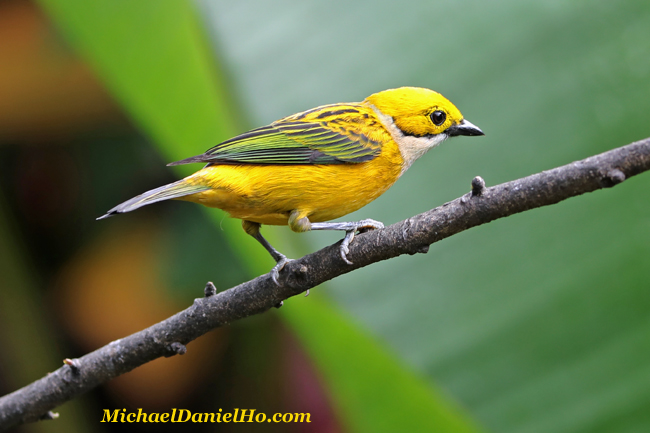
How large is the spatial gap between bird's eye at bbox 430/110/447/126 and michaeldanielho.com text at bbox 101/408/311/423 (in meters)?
1.91

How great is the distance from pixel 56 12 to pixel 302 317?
1996 millimetres

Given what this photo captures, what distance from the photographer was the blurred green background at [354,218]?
263cm

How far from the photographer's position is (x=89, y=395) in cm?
381

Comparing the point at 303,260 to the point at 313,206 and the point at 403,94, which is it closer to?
the point at 313,206

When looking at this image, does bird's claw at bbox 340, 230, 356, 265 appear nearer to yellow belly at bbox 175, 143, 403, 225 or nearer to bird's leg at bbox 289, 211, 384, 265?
bird's leg at bbox 289, 211, 384, 265

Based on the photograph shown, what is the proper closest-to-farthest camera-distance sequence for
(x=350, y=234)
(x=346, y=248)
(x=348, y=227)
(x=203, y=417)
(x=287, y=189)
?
(x=346, y=248)
(x=350, y=234)
(x=348, y=227)
(x=287, y=189)
(x=203, y=417)

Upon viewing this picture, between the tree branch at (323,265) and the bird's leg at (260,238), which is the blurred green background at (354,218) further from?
the tree branch at (323,265)

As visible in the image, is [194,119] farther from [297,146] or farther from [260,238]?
[260,238]

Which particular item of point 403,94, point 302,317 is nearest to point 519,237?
point 403,94

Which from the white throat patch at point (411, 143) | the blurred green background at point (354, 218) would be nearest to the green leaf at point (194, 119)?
the blurred green background at point (354, 218)

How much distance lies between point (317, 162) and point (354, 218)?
0.87 meters

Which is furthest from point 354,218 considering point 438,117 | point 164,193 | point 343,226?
point 164,193

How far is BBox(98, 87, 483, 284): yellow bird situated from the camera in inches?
A: 114

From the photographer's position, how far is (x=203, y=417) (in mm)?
3709
